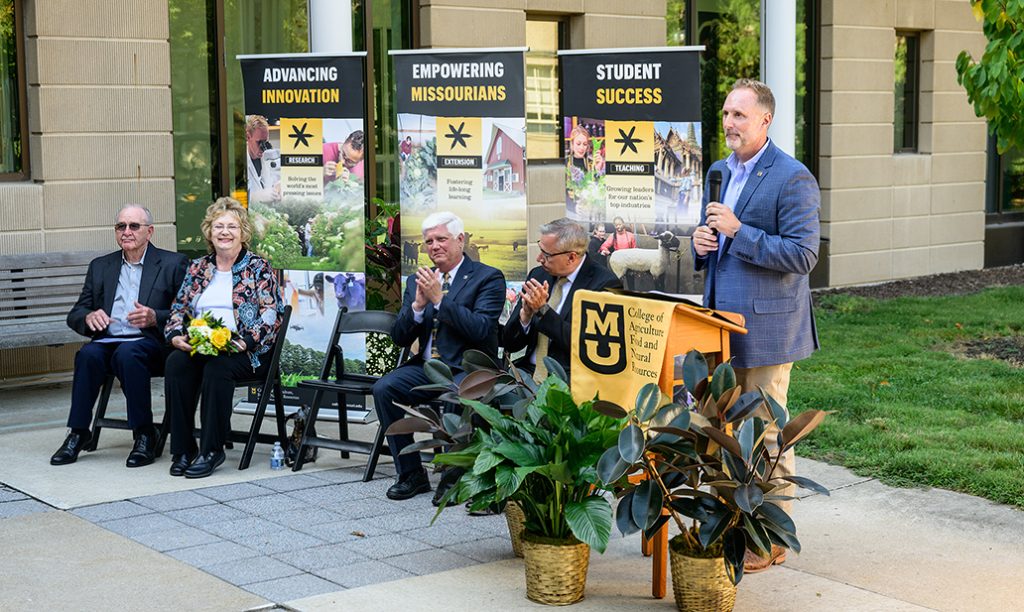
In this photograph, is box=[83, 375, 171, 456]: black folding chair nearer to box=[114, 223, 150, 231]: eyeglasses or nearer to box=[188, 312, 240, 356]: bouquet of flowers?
box=[188, 312, 240, 356]: bouquet of flowers

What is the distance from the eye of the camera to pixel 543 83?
1316cm

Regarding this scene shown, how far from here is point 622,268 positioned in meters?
8.40

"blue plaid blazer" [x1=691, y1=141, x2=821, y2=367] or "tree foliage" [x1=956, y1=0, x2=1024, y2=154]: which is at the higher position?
"tree foliage" [x1=956, y1=0, x2=1024, y2=154]

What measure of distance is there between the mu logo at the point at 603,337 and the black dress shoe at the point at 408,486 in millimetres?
1611

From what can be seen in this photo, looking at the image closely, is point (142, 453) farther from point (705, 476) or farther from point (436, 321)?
point (705, 476)

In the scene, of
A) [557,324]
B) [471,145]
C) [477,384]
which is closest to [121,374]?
[471,145]

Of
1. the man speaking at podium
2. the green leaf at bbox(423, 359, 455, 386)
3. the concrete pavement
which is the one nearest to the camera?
the concrete pavement

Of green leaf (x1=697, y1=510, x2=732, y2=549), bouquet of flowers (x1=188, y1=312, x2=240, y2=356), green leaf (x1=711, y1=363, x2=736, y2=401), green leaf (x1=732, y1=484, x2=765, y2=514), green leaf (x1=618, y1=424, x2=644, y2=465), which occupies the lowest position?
green leaf (x1=697, y1=510, x2=732, y2=549)

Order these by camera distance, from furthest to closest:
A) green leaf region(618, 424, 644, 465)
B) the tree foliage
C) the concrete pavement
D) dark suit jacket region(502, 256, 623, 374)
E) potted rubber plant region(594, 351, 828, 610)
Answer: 1. the tree foliage
2. dark suit jacket region(502, 256, 623, 374)
3. the concrete pavement
4. potted rubber plant region(594, 351, 828, 610)
5. green leaf region(618, 424, 644, 465)

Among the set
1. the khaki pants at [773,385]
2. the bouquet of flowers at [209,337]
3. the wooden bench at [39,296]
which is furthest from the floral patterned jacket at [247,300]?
the khaki pants at [773,385]

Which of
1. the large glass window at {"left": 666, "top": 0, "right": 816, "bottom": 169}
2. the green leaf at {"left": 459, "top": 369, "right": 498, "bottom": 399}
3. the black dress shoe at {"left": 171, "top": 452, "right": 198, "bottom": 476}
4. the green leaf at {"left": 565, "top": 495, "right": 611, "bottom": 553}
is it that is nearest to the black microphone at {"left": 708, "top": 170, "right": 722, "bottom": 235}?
the green leaf at {"left": 459, "top": 369, "right": 498, "bottom": 399}

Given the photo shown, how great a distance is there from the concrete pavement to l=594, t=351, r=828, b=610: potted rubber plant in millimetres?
296

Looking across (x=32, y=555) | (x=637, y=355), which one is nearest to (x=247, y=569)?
(x=32, y=555)

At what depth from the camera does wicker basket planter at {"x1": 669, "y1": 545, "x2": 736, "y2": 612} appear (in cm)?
505
